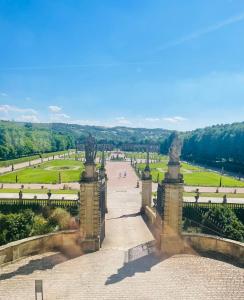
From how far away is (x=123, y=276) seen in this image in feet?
34.1

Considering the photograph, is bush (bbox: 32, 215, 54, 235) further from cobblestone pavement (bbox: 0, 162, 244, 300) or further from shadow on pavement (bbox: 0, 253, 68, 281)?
shadow on pavement (bbox: 0, 253, 68, 281)

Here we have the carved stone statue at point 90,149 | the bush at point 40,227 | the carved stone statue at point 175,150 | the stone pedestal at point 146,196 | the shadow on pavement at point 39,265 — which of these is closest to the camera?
the shadow on pavement at point 39,265

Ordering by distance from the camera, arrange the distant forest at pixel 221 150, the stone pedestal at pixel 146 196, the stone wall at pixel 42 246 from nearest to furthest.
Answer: the stone wall at pixel 42 246, the stone pedestal at pixel 146 196, the distant forest at pixel 221 150

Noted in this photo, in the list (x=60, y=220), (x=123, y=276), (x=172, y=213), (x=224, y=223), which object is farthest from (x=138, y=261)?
(x=224, y=223)

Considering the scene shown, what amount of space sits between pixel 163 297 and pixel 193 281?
138 cm

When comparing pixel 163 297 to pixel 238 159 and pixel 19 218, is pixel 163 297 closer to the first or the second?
pixel 19 218

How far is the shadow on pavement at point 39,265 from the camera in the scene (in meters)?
10.3

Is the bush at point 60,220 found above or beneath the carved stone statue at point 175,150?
beneath

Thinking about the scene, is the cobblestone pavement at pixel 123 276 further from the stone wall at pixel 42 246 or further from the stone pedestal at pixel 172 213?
the stone pedestal at pixel 172 213

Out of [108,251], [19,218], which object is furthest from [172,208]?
[19,218]

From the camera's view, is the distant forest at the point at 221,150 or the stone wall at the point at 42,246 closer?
the stone wall at the point at 42,246

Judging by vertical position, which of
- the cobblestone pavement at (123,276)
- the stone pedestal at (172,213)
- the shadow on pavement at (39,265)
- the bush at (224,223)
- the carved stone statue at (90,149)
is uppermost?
the carved stone statue at (90,149)

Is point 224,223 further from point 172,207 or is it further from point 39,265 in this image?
point 39,265

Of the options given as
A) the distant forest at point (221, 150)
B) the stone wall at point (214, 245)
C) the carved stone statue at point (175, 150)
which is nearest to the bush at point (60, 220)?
the stone wall at point (214, 245)
